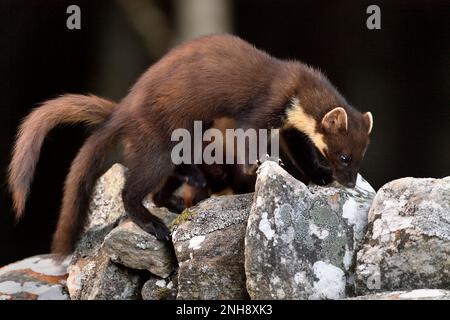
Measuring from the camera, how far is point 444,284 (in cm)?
466

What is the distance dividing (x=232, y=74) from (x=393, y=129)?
14.0 feet

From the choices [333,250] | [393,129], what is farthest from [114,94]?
[333,250]

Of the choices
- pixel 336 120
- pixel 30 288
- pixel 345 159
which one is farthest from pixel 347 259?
pixel 30 288

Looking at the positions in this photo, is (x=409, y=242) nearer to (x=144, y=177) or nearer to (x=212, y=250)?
(x=212, y=250)

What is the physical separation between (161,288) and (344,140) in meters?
1.56

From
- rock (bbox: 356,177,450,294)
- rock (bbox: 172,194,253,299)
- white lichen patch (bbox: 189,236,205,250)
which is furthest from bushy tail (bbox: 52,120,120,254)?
rock (bbox: 356,177,450,294)

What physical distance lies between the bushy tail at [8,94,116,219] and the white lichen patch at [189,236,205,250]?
1.26m

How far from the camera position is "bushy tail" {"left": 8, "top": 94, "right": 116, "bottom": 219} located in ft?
19.5

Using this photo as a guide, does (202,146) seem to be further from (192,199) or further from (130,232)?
(130,232)

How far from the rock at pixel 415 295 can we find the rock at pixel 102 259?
5.03 feet

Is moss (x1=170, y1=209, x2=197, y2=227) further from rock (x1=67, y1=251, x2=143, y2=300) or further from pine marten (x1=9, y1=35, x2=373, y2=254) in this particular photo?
rock (x1=67, y1=251, x2=143, y2=300)

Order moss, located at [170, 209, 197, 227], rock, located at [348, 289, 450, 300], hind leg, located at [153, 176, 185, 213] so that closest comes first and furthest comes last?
rock, located at [348, 289, 450, 300]
moss, located at [170, 209, 197, 227]
hind leg, located at [153, 176, 185, 213]

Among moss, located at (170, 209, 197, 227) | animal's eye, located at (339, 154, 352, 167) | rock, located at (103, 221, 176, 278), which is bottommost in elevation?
rock, located at (103, 221, 176, 278)

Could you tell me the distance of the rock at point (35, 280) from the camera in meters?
5.61
